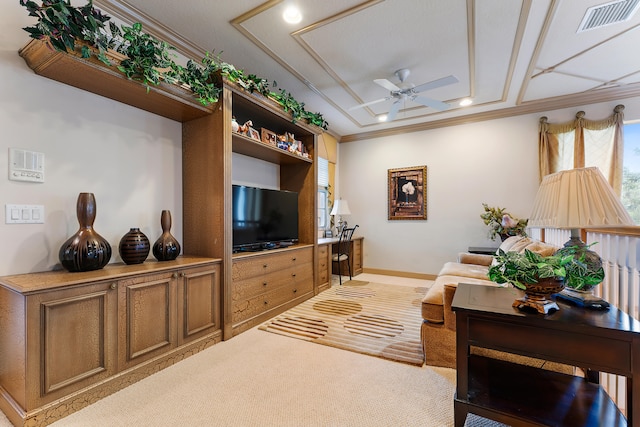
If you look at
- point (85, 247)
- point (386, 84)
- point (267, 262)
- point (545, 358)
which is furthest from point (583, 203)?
point (85, 247)

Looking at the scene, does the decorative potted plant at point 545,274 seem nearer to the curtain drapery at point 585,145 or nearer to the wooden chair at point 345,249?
the wooden chair at point 345,249

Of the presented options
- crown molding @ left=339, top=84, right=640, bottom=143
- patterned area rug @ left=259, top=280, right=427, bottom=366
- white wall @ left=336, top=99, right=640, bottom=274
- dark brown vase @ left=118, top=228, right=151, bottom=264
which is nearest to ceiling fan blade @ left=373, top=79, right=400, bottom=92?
crown molding @ left=339, top=84, right=640, bottom=143

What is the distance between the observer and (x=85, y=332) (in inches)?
66.1

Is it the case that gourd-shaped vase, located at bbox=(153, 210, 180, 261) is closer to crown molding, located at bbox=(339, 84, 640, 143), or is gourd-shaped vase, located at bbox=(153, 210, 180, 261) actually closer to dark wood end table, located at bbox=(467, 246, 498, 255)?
dark wood end table, located at bbox=(467, 246, 498, 255)

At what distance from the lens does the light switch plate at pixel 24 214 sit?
1749 millimetres

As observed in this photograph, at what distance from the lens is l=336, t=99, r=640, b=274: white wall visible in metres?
4.41

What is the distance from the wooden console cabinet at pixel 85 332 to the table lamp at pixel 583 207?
250 centimetres

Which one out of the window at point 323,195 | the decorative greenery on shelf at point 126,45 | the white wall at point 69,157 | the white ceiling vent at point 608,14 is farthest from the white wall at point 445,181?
the white wall at point 69,157

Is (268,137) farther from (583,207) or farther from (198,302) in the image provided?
(583,207)

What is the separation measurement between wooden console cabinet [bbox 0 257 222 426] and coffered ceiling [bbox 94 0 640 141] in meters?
2.12

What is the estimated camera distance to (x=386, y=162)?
18.0 ft

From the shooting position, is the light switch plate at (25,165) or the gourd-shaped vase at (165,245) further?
the gourd-shaped vase at (165,245)

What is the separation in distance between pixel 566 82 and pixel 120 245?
17.6 ft

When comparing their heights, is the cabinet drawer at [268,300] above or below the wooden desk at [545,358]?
below
